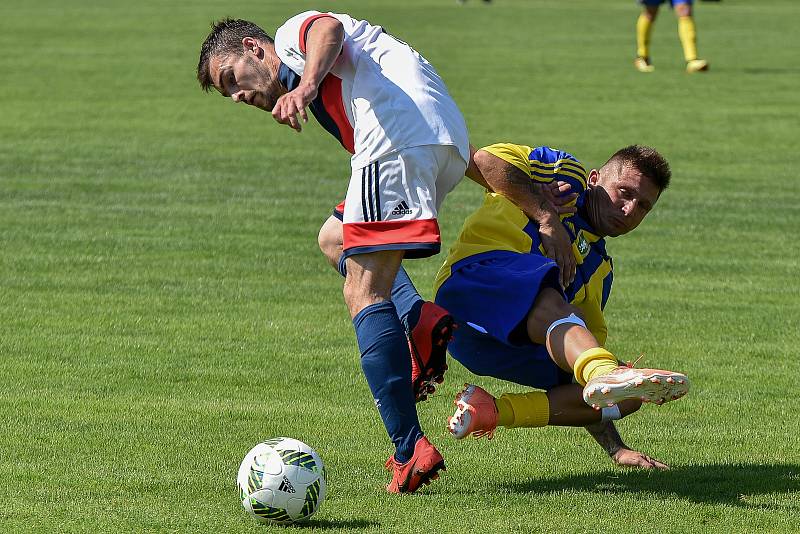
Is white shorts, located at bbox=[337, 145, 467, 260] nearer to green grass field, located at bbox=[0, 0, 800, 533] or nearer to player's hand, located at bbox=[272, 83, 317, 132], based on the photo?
player's hand, located at bbox=[272, 83, 317, 132]

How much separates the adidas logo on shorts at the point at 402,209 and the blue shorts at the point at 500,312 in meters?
0.46

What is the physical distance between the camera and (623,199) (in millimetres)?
5637

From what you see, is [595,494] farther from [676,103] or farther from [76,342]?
[676,103]

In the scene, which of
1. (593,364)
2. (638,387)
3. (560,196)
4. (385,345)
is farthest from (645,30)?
(638,387)

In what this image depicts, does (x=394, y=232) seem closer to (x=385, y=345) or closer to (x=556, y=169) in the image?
(x=385, y=345)

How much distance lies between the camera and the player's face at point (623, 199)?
5613 mm

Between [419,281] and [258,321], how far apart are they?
5.23 feet

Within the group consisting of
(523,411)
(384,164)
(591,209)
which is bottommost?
(523,411)

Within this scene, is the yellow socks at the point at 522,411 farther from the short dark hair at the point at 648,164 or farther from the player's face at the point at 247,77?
the player's face at the point at 247,77

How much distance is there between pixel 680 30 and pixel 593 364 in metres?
19.9

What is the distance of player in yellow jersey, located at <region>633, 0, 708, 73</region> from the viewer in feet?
75.4

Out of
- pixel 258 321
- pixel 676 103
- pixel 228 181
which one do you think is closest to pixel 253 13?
pixel 676 103

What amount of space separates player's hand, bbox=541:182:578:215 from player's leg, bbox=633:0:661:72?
61.2 ft

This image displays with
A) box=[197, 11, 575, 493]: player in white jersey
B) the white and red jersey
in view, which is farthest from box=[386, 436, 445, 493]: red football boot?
the white and red jersey
